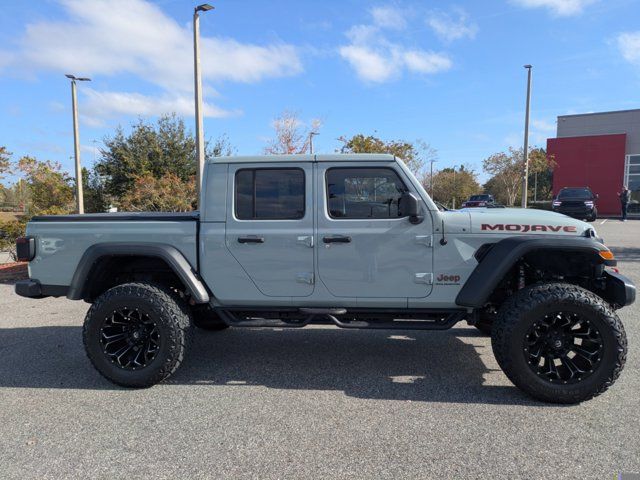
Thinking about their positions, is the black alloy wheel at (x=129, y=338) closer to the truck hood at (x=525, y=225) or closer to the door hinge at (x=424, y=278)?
the door hinge at (x=424, y=278)

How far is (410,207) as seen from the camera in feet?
11.9

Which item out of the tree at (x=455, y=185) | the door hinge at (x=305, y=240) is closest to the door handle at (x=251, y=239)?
the door hinge at (x=305, y=240)

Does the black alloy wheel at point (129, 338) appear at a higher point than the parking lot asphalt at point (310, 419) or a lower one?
higher

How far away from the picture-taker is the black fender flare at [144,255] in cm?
384

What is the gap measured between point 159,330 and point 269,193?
4.86 feet

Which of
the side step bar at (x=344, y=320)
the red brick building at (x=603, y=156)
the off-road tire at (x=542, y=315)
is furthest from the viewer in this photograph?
the red brick building at (x=603, y=156)

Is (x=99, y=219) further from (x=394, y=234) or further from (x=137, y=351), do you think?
(x=394, y=234)

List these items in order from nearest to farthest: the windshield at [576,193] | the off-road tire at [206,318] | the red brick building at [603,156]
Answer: the off-road tire at [206,318], the windshield at [576,193], the red brick building at [603,156]

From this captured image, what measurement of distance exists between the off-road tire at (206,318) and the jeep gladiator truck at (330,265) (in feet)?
1.16

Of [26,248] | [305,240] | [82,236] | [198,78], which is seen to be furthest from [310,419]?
[198,78]

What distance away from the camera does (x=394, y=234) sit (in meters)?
3.75

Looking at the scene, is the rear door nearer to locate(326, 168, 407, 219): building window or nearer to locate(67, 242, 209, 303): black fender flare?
locate(326, 168, 407, 219): building window

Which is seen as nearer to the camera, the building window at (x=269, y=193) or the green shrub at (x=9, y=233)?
the building window at (x=269, y=193)

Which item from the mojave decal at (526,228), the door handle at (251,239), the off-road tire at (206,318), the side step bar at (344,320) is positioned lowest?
the off-road tire at (206,318)
